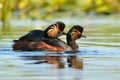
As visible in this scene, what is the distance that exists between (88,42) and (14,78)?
561cm

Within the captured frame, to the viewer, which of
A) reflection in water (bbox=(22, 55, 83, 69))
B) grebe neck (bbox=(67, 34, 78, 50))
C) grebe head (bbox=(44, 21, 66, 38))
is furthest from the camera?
grebe head (bbox=(44, 21, 66, 38))

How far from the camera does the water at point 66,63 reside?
886 cm

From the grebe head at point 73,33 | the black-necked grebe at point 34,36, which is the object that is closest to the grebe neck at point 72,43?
the grebe head at point 73,33

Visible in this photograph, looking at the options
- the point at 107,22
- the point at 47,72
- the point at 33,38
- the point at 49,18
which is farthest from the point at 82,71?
the point at 49,18

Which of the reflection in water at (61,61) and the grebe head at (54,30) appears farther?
the grebe head at (54,30)

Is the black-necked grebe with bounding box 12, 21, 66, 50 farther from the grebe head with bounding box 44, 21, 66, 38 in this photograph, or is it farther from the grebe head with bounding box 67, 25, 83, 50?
the grebe head with bounding box 67, 25, 83, 50

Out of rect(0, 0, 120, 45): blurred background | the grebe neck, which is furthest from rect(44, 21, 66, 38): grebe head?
rect(0, 0, 120, 45): blurred background

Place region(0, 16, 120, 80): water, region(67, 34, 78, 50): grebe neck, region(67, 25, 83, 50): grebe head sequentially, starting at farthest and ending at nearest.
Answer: region(67, 25, 83, 50): grebe head < region(67, 34, 78, 50): grebe neck < region(0, 16, 120, 80): water

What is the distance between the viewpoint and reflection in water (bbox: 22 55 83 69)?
9961mm

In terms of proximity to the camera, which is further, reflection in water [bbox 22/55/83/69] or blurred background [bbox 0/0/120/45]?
blurred background [bbox 0/0/120/45]

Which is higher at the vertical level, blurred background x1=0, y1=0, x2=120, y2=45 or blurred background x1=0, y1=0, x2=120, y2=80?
blurred background x1=0, y1=0, x2=120, y2=45

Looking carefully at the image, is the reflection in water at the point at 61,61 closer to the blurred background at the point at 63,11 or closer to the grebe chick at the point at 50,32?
the grebe chick at the point at 50,32

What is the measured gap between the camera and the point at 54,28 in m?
12.7

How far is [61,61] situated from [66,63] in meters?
0.30
